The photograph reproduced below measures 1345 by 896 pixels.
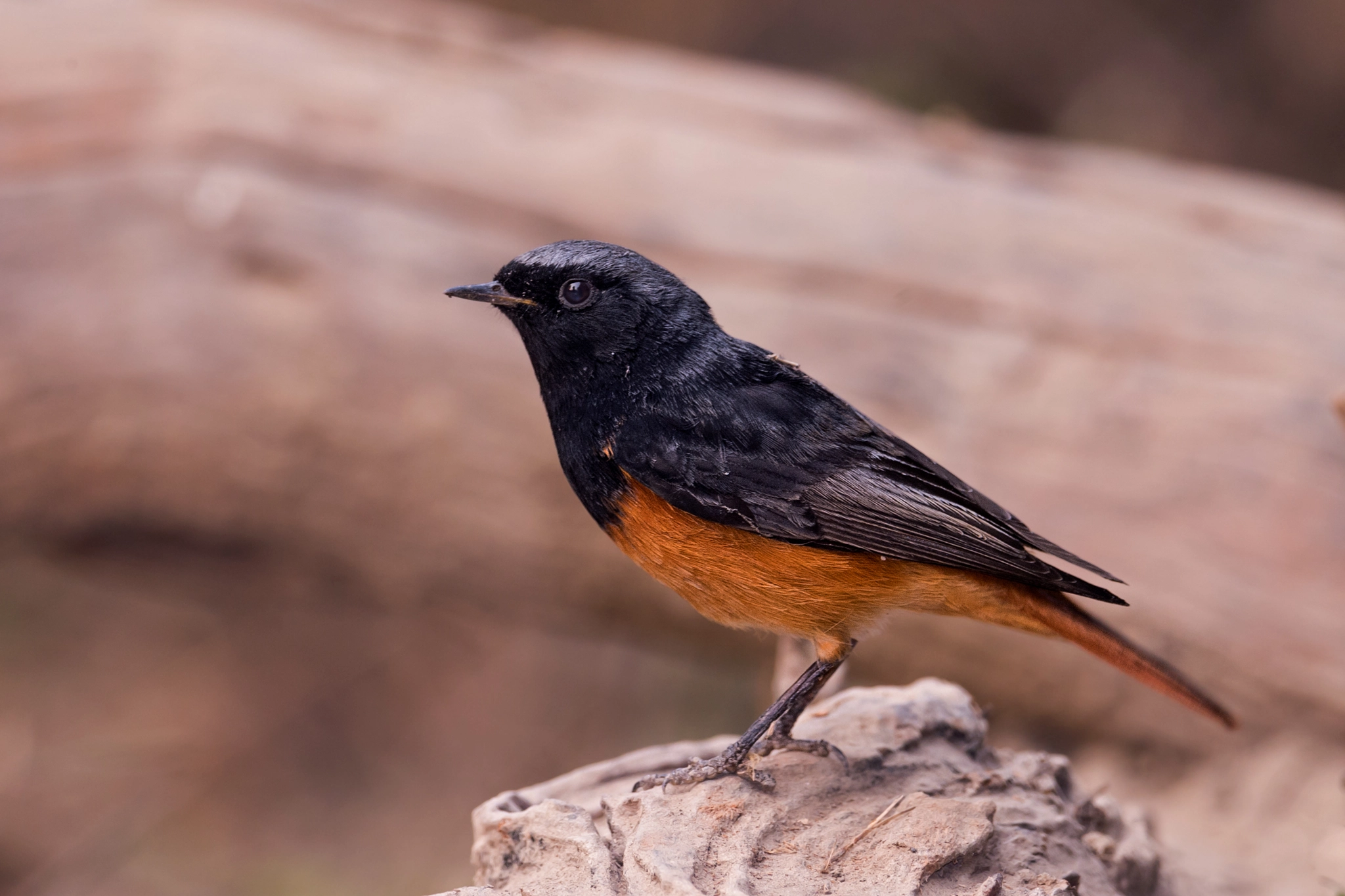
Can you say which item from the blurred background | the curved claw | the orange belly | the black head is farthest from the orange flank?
the blurred background

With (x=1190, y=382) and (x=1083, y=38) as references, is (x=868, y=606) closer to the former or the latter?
(x=1190, y=382)

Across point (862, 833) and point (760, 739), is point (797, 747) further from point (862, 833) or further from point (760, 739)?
point (862, 833)

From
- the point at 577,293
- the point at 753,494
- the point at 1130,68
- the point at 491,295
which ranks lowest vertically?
the point at 753,494

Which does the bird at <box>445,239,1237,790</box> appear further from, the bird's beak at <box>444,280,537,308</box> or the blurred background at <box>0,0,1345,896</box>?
the blurred background at <box>0,0,1345,896</box>

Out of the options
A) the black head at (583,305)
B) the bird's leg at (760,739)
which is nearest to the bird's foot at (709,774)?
the bird's leg at (760,739)

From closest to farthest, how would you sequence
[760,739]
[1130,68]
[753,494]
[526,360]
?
[753,494] < [760,739] < [526,360] < [1130,68]

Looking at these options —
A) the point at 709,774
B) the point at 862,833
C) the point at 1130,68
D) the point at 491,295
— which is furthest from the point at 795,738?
the point at 1130,68

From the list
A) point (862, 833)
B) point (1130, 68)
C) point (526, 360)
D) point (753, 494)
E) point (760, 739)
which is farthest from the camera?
point (1130, 68)
